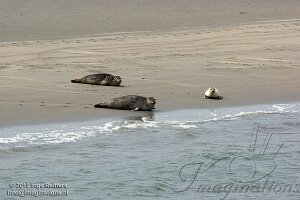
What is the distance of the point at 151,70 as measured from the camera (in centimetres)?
1428

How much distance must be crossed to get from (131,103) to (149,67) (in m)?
3.20

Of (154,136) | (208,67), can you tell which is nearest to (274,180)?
(154,136)

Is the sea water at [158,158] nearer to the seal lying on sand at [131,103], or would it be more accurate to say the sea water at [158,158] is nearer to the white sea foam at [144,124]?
the white sea foam at [144,124]

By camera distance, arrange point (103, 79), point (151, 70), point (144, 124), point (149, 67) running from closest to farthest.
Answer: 1. point (144, 124)
2. point (103, 79)
3. point (151, 70)
4. point (149, 67)

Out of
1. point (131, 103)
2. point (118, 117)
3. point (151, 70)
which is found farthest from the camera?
point (151, 70)

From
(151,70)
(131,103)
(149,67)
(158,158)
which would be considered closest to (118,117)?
(131,103)

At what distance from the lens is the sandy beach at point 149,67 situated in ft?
38.8

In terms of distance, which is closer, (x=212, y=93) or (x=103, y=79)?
(x=212, y=93)

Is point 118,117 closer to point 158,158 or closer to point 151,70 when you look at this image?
point 158,158

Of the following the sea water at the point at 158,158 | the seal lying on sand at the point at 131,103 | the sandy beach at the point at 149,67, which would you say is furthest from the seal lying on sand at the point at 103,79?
the sea water at the point at 158,158

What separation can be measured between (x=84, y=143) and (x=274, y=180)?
2247 millimetres

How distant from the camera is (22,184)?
8312 millimetres

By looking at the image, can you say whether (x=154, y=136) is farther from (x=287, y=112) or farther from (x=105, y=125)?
(x=287, y=112)

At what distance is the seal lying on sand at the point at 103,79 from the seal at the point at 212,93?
4.43 ft
